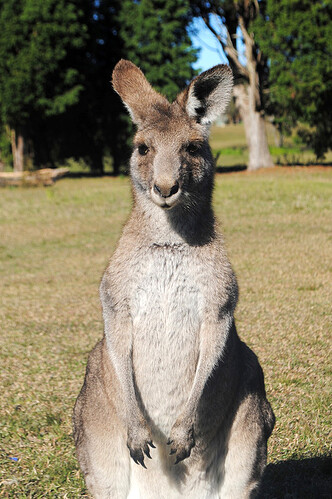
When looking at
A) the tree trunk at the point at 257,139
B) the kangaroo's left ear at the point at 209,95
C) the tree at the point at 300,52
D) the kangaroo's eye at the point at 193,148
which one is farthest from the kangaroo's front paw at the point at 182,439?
the tree trunk at the point at 257,139

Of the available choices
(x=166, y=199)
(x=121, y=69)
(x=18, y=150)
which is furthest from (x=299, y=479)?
(x=18, y=150)

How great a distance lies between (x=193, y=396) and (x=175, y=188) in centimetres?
85

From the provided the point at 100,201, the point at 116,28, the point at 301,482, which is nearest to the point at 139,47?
the point at 116,28

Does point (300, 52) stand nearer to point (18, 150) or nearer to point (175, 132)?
point (18, 150)

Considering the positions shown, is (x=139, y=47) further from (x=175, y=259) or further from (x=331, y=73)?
(x=175, y=259)

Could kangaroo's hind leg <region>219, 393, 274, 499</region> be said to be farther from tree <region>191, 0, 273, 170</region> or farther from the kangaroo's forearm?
tree <region>191, 0, 273, 170</region>

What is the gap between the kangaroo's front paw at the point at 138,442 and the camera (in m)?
2.66

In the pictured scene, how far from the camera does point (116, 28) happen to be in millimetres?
28297

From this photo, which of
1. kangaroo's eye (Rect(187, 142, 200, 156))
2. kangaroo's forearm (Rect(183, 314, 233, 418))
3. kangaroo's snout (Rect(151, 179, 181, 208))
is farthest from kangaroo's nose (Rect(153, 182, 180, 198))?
kangaroo's forearm (Rect(183, 314, 233, 418))

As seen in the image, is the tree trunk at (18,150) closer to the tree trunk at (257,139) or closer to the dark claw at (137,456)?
the tree trunk at (257,139)

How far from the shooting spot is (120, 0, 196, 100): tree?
25.5 meters

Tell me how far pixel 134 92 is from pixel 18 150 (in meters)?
25.1

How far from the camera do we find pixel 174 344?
8.95ft

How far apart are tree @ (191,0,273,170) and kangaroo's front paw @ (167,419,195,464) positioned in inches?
907
